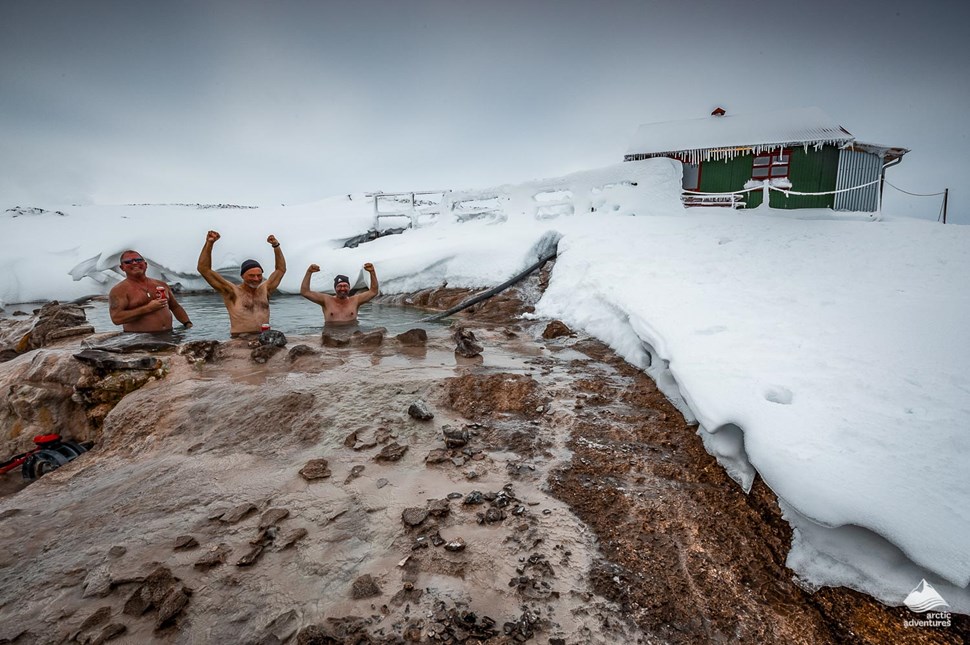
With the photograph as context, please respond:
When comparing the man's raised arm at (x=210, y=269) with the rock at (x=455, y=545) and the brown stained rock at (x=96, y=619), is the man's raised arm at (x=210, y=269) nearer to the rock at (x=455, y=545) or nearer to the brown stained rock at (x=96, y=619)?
the brown stained rock at (x=96, y=619)

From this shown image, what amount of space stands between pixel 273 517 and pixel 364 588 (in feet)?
2.19

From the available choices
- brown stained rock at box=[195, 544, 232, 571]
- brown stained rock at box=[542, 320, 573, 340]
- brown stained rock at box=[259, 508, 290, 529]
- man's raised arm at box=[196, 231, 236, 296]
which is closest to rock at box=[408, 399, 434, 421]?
brown stained rock at box=[259, 508, 290, 529]

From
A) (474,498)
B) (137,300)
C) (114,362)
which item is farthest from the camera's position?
(137,300)

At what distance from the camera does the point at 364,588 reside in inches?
58.9

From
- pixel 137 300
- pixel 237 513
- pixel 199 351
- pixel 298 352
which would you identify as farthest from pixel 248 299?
pixel 237 513

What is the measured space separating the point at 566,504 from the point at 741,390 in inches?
49.4

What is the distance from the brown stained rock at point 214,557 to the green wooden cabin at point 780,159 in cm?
1382

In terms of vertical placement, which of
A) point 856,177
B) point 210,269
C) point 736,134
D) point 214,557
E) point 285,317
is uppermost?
point 736,134

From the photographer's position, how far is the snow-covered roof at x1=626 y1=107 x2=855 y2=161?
12.5m

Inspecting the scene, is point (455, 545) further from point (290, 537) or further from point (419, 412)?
point (419, 412)

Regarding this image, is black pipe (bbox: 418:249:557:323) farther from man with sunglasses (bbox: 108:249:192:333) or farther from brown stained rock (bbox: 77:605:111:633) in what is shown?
brown stained rock (bbox: 77:605:111:633)

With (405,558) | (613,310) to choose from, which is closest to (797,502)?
(405,558)

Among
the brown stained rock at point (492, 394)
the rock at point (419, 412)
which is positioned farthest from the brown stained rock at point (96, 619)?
the brown stained rock at point (492, 394)

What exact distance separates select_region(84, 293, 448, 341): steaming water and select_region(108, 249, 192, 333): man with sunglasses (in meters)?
0.41
